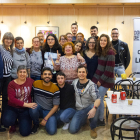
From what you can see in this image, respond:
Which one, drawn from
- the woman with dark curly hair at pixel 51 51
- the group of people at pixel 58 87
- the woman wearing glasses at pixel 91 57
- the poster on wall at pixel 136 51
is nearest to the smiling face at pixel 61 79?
the group of people at pixel 58 87

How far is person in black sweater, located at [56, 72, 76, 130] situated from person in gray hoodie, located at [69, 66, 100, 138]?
0.09 metres

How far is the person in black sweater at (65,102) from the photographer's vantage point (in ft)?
8.86

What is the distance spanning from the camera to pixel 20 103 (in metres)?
2.54

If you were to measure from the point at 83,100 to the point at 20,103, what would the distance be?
98cm

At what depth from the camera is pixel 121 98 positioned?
2.43 metres

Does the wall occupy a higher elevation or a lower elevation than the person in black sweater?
higher

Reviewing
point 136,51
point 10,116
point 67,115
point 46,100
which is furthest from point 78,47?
point 136,51

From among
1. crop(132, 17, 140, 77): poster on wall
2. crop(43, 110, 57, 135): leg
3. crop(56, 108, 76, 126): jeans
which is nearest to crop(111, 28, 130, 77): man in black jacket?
crop(132, 17, 140, 77): poster on wall

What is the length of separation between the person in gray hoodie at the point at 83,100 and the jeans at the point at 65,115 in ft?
0.24

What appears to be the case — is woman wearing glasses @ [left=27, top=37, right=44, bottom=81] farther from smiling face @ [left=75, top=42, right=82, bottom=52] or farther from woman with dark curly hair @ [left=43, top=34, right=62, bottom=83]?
smiling face @ [left=75, top=42, right=82, bottom=52]

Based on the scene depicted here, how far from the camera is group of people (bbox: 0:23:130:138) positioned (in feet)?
8.54

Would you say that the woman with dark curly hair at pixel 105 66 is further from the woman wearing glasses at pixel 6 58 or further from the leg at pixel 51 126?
the woman wearing glasses at pixel 6 58

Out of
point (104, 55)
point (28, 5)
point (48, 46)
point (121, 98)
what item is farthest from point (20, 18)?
point (121, 98)

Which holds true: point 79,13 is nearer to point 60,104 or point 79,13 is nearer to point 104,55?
point 104,55
